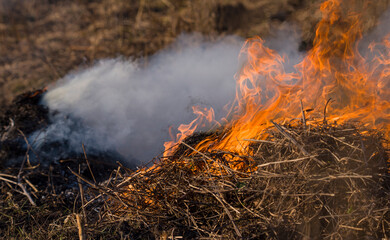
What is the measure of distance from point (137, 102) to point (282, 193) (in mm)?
2853

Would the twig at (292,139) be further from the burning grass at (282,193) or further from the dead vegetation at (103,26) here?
the dead vegetation at (103,26)

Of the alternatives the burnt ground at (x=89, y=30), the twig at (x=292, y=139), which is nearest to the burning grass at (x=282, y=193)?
the twig at (x=292, y=139)

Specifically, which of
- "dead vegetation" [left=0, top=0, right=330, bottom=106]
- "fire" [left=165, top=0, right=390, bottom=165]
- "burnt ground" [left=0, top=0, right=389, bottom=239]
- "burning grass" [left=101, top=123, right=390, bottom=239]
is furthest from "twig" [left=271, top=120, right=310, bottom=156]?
"dead vegetation" [left=0, top=0, right=330, bottom=106]

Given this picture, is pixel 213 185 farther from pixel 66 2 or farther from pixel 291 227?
pixel 66 2

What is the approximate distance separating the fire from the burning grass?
1.26 ft

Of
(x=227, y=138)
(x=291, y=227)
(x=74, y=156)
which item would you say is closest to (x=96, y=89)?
(x=74, y=156)

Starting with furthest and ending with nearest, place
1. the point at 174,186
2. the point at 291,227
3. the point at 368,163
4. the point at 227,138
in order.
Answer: the point at 227,138, the point at 174,186, the point at 368,163, the point at 291,227

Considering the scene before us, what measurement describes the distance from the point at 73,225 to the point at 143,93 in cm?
232

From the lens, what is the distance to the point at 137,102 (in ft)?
15.4

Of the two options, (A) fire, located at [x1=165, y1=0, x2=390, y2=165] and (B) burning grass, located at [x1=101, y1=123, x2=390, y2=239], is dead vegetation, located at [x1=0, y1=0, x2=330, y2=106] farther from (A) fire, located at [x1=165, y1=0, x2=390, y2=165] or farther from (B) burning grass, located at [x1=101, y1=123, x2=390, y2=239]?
(B) burning grass, located at [x1=101, y1=123, x2=390, y2=239]

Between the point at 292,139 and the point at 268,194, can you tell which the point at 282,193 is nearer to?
the point at 268,194

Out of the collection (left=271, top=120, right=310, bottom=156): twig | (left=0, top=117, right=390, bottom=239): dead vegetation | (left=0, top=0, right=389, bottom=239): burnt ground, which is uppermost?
(left=0, top=0, right=389, bottom=239): burnt ground

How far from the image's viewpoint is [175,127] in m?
4.49

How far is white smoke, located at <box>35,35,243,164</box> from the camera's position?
4.49m
